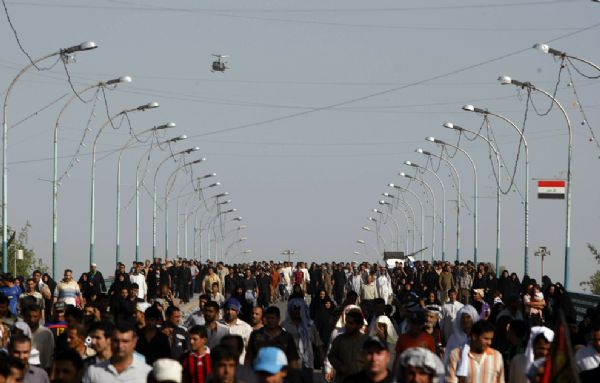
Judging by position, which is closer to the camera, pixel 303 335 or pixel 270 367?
pixel 270 367

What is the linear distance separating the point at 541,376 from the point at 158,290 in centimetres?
3734

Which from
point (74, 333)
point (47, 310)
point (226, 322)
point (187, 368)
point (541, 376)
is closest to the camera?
point (541, 376)

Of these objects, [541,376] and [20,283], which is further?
[20,283]

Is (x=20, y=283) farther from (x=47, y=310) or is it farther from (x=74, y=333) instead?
(x=74, y=333)

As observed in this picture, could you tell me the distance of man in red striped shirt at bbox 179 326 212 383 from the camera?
48.3ft

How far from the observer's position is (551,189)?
211ft

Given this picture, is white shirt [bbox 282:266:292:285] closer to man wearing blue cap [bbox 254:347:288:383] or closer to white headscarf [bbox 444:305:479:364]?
white headscarf [bbox 444:305:479:364]

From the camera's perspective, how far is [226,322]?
63.5 ft

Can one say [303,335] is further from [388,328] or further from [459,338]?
[459,338]

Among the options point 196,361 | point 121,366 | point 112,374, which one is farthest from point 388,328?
point 112,374

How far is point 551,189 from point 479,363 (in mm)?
49552

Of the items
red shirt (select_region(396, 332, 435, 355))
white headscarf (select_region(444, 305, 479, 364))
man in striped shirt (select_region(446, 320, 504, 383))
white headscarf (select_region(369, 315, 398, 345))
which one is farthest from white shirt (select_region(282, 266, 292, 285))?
man in striped shirt (select_region(446, 320, 504, 383))

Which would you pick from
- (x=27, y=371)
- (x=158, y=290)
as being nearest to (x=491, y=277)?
(x=158, y=290)

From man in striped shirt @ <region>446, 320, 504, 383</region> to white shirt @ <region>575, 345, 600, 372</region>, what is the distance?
0.73 m
